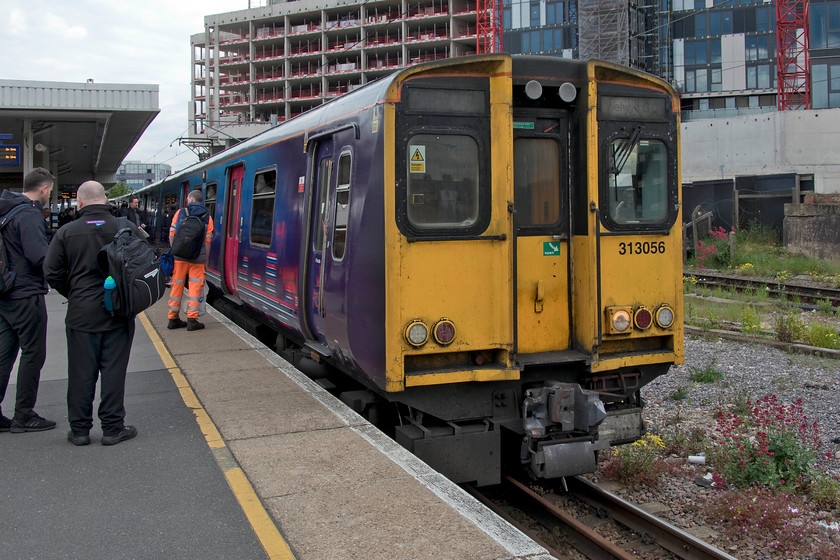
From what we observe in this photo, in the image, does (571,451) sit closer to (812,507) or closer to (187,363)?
(812,507)

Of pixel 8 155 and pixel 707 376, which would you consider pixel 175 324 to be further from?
pixel 8 155

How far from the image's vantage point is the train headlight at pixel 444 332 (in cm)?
521

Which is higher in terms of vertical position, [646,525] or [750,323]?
[750,323]

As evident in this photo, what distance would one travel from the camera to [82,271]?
5.29m

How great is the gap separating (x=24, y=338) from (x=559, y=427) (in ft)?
13.3

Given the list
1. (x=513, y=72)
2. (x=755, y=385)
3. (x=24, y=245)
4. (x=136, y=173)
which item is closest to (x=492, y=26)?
(x=755, y=385)

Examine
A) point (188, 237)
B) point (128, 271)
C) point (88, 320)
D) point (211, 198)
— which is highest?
point (211, 198)

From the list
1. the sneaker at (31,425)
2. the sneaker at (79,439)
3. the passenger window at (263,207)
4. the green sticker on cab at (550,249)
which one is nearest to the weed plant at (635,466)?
the green sticker on cab at (550,249)

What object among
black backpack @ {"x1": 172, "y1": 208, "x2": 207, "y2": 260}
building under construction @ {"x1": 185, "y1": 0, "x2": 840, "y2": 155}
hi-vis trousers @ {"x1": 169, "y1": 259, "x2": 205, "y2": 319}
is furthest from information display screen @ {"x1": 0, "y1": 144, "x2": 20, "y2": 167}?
black backpack @ {"x1": 172, "y1": 208, "x2": 207, "y2": 260}

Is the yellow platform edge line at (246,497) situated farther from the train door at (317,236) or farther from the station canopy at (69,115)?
the station canopy at (69,115)

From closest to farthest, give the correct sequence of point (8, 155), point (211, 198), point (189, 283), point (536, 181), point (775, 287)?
point (536, 181) < point (189, 283) < point (211, 198) < point (775, 287) < point (8, 155)

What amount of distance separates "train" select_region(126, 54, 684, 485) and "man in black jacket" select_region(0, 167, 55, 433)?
2175mm

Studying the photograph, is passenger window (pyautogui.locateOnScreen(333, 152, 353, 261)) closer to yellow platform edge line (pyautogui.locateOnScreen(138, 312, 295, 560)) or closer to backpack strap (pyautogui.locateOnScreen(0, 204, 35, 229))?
yellow platform edge line (pyautogui.locateOnScreen(138, 312, 295, 560))

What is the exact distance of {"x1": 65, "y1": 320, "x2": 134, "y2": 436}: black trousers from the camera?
17.4ft
